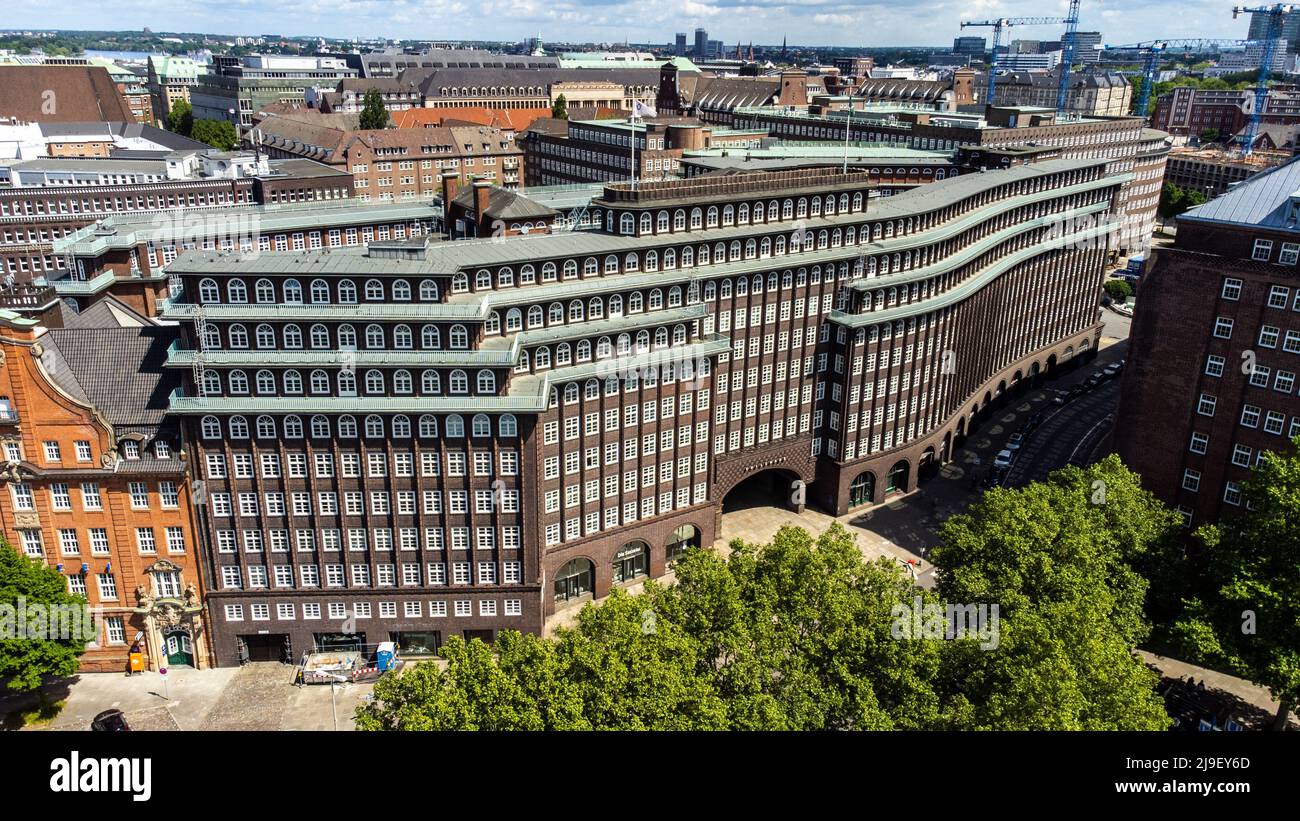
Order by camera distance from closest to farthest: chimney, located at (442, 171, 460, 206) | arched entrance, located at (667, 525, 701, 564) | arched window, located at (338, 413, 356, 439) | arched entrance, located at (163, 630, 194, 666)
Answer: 1. arched window, located at (338, 413, 356, 439)
2. arched entrance, located at (163, 630, 194, 666)
3. arched entrance, located at (667, 525, 701, 564)
4. chimney, located at (442, 171, 460, 206)

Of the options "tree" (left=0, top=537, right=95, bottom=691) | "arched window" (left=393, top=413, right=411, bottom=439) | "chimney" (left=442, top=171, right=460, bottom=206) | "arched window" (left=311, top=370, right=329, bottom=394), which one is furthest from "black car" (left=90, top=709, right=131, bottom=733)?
"chimney" (left=442, top=171, right=460, bottom=206)

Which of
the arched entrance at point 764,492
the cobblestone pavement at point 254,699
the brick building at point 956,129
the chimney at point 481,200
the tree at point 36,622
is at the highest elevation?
the brick building at point 956,129

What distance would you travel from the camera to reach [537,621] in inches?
3189

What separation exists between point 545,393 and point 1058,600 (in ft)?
131

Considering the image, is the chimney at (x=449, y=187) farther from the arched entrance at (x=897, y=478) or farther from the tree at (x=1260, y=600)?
the tree at (x=1260, y=600)

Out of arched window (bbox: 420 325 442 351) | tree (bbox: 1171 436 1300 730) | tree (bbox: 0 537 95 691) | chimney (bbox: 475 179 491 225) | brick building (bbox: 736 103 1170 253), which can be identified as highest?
brick building (bbox: 736 103 1170 253)

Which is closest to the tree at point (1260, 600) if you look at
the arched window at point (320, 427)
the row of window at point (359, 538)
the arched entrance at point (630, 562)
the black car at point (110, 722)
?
the arched entrance at point (630, 562)

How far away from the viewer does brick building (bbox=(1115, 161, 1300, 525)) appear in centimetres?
8112

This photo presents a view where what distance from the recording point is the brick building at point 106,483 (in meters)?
73.5

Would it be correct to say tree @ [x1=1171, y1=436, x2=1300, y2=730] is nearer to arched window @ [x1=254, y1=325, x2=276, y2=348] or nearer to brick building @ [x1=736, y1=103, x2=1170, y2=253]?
arched window @ [x1=254, y1=325, x2=276, y2=348]

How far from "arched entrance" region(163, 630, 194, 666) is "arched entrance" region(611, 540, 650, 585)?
121 feet

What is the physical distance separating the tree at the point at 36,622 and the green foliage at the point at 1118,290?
183985mm
